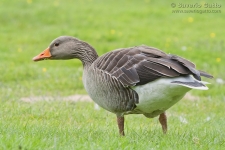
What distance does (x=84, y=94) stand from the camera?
1092 centimetres

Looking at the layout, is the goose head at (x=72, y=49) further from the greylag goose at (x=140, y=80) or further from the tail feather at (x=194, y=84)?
the tail feather at (x=194, y=84)

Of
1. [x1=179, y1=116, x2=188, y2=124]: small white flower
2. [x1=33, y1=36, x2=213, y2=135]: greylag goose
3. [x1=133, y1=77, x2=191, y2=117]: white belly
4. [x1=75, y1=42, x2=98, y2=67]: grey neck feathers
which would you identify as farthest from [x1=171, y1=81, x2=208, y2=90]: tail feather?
[x1=179, y1=116, x2=188, y2=124]: small white flower

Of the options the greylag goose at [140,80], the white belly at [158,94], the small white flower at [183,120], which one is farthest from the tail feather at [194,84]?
the small white flower at [183,120]

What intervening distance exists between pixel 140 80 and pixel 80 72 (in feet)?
23.1

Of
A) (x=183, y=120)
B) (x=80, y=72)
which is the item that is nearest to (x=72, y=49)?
(x=183, y=120)

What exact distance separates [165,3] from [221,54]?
7594 mm

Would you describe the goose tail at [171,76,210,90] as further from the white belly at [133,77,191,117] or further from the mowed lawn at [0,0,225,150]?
the mowed lawn at [0,0,225,150]

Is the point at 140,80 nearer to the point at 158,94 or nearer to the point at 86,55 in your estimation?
the point at 158,94

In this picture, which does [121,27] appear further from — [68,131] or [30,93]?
[68,131]

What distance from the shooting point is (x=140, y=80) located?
5805 millimetres

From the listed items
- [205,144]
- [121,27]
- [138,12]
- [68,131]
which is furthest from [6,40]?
[205,144]

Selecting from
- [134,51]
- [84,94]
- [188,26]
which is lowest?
[188,26]

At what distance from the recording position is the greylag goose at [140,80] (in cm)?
557

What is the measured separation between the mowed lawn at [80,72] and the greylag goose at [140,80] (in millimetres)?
392
